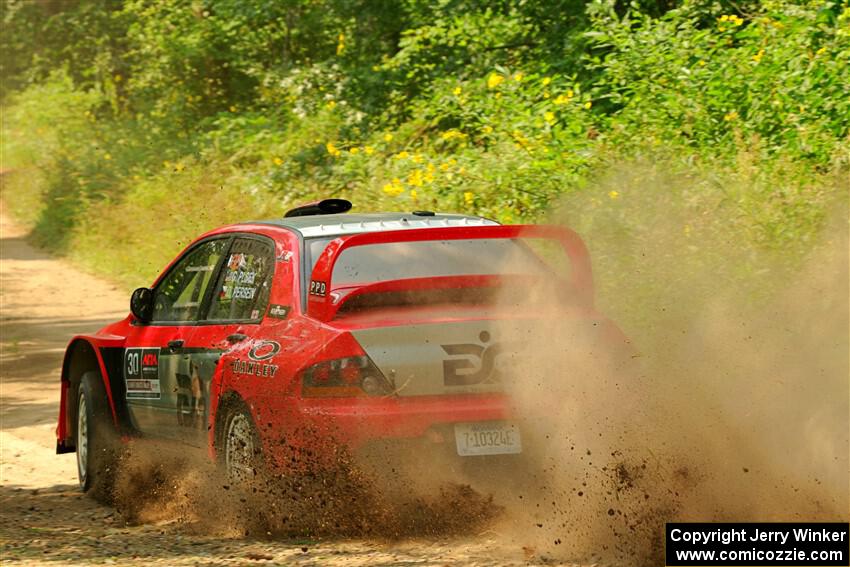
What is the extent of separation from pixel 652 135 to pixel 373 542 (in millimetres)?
6708

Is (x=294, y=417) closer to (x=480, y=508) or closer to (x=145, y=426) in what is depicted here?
(x=480, y=508)

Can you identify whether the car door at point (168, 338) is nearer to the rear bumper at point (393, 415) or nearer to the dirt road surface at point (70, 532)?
the dirt road surface at point (70, 532)

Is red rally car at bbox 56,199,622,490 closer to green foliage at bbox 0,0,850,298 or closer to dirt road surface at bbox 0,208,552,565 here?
dirt road surface at bbox 0,208,552,565

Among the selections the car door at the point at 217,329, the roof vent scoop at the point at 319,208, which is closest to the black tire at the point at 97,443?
the car door at the point at 217,329

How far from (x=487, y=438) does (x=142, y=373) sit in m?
2.66

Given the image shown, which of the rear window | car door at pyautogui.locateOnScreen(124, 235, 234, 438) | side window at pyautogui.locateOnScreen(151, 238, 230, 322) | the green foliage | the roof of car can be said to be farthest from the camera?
the green foliage

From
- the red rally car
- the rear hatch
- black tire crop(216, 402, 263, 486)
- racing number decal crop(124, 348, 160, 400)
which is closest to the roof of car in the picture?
the red rally car

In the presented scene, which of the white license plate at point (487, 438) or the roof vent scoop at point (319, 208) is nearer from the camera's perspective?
the white license plate at point (487, 438)

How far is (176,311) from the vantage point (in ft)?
26.1

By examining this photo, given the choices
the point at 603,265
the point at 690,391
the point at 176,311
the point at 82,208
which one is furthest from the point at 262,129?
the point at 690,391

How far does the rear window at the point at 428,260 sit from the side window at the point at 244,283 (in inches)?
12.8

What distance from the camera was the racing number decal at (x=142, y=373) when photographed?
786cm

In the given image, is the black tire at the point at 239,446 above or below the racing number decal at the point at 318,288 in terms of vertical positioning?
below

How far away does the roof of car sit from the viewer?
23.6 feet
